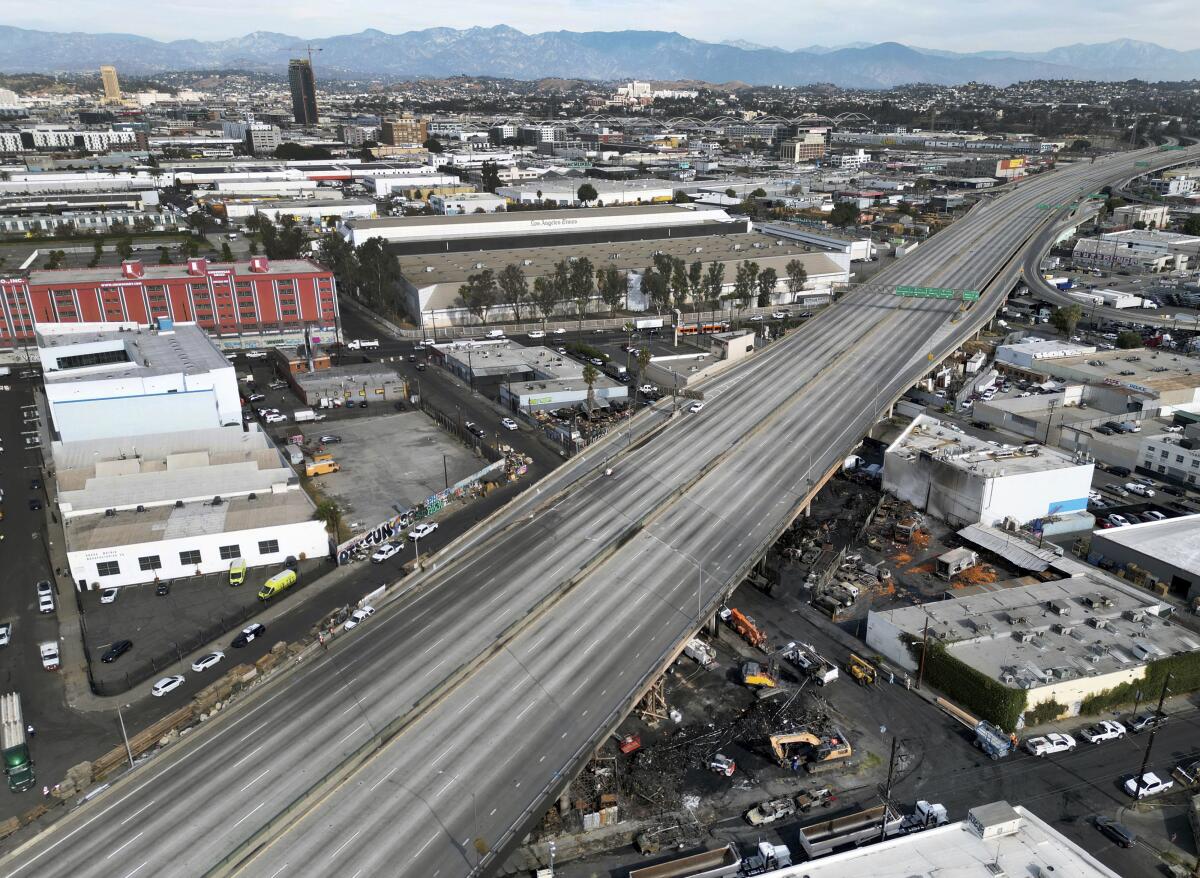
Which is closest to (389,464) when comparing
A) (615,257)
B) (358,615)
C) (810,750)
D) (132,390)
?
(132,390)

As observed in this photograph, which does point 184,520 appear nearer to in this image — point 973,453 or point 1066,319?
point 973,453

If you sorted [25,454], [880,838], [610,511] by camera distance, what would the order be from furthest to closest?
[25,454] < [610,511] < [880,838]

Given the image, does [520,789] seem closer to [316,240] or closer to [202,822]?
[202,822]

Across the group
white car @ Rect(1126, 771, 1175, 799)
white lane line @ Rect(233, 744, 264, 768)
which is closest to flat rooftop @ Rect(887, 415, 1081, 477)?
white car @ Rect(1126, 771, 1175, 799)

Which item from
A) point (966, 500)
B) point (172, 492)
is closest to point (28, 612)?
point (172, 492)

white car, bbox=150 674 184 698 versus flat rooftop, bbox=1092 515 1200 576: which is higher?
flat rooftop, bbox=1092 515 1200 576

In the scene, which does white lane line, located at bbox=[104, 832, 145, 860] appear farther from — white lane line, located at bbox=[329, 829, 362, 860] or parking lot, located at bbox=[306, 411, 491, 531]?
parking lot, located at bbox=[306, 411, 491, 531]
